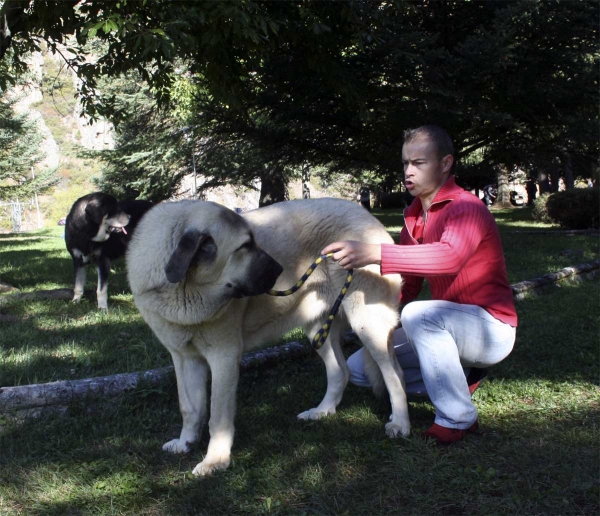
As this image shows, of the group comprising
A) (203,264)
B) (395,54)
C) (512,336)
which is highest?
(395,54)

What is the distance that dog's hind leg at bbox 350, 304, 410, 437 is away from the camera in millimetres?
3584

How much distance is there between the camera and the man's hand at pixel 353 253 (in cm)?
307

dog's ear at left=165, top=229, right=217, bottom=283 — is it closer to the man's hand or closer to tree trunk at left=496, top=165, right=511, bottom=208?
the man's hand

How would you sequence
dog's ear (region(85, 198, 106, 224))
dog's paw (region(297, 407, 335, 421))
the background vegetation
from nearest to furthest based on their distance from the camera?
dog's paw (region(297, 407, 335, 421)) → the background vegetation → dog's ear (region(85, 198, 106, 224))

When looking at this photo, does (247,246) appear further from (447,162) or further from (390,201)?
(390,201)

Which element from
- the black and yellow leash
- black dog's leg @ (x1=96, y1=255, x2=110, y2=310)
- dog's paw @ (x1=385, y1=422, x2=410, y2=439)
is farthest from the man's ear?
black dog's leg @ (x1=96, y1=255, x2=110, y2=310)

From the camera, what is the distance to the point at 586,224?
1742 centimetres

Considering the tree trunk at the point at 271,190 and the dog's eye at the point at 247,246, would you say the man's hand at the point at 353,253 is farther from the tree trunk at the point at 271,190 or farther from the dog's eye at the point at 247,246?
the tree trunk at the point at 271,190

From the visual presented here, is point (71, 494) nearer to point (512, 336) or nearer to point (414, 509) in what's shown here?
point (414, 509)

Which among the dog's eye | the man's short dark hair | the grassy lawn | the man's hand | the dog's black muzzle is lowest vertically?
the grassy lawn

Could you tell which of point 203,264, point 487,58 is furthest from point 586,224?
point 203,264

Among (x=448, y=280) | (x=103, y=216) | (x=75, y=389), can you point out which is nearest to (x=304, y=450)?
(x=448, y=280)

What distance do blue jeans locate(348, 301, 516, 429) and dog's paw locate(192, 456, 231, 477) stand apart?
121 centimetres

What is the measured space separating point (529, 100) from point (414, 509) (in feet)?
35.0
